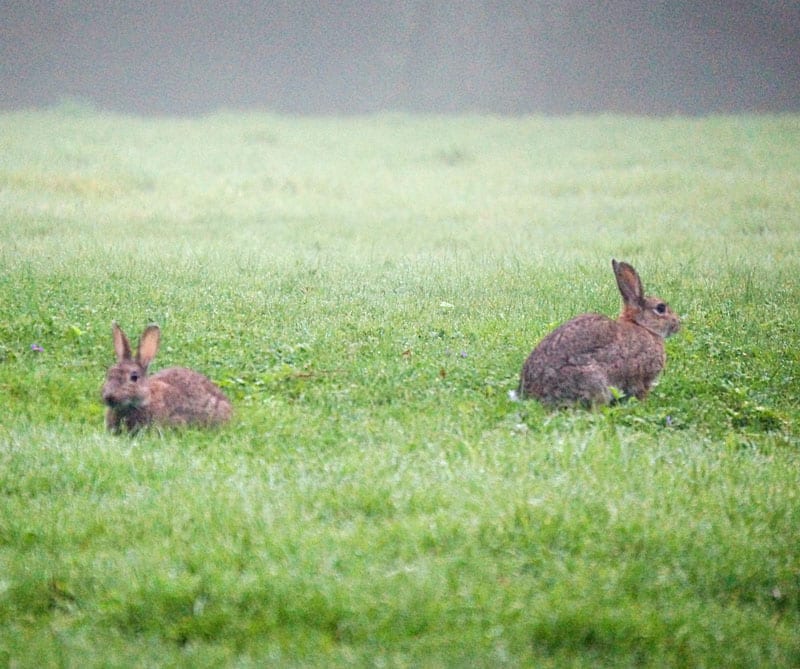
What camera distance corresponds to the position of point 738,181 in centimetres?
1952

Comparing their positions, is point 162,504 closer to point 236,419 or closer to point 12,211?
point 236,419

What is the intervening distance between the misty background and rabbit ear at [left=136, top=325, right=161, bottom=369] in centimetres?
2582

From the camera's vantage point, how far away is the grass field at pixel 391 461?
14.2 feet

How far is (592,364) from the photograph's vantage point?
723 centimetres

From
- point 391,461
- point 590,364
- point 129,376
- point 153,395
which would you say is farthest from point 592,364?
point 129,376

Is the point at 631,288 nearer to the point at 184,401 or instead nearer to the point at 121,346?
the point at 184,401

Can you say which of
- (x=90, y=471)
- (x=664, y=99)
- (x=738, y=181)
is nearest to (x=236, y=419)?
(x=90, y=471)

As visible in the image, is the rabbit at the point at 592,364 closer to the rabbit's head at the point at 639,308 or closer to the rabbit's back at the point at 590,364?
the rabbit's back at the point at 590,364

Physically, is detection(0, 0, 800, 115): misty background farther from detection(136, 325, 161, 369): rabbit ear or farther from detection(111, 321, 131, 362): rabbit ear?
detection(111, 321, 131, 362): rabbit ear

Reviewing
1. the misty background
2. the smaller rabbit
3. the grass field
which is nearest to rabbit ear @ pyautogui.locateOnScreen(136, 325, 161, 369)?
the smaller rabbit

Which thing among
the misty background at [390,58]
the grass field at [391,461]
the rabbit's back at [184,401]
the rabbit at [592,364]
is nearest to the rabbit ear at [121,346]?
the rabbit's back at [184,401]

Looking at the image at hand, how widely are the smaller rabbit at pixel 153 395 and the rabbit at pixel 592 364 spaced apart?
2040 millimetres

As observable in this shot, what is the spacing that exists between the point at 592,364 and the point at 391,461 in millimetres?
1830

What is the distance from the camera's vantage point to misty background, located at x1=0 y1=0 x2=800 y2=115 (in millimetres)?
30422
